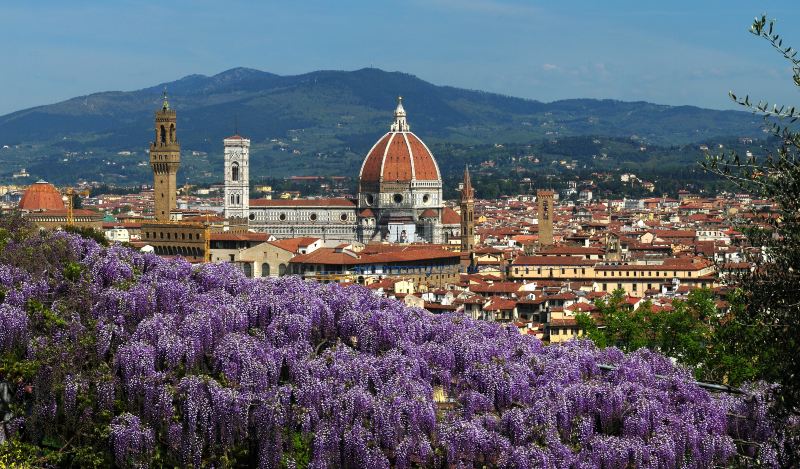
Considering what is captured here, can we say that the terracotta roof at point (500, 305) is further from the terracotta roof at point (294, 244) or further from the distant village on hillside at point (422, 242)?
the terracotta roof at point (294, 244)

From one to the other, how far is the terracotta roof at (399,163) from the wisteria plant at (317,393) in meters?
86.7

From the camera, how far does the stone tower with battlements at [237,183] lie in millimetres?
114438

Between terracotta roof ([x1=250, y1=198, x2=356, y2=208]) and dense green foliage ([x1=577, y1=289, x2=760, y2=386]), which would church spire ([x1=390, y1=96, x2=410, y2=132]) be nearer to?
terracotta roof ([x1=250, y1=198, x2=356, y2=208])

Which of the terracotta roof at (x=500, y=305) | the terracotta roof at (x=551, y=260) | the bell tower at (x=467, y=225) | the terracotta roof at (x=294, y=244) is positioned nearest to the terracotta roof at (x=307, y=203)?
the bell tower at (x=467, y=225)

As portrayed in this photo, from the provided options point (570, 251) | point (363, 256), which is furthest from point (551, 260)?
point (363, 256)

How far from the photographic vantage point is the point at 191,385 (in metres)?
23.8

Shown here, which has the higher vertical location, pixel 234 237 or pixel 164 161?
pixel 164 161

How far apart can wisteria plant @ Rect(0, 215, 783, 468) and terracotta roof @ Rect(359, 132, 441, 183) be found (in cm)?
8675

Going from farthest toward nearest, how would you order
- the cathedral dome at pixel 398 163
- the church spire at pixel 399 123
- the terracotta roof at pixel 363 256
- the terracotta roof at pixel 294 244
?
the church spire at pixel 399 123 < the cathedral dome at pixel 398 163 < the terracotta roof at pixel 294 244 < the terracotta roof at pixel 363 256

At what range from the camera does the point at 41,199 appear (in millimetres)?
115375

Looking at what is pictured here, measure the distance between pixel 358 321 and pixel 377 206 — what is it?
86.8 metres

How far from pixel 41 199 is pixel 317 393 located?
94935 millimetres

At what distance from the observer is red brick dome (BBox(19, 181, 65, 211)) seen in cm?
11400

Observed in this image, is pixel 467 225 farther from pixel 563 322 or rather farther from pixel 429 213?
pixel 563 322
